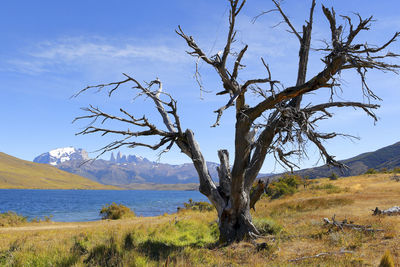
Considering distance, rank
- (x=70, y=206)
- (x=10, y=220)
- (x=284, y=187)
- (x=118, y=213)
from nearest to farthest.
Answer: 1. (x=10, y=220)
2. (x=284, y=187)
3. (x=118, y=213)
4. (x=70, y=206)

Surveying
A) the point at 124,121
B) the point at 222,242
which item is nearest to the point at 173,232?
the point at 222,242

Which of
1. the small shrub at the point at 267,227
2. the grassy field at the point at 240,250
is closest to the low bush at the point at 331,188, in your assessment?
the grassy field at the point at 240,250

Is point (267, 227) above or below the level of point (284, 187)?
below

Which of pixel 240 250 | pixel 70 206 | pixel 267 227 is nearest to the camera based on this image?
pixel 240 250

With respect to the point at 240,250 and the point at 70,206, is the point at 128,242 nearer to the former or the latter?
the point at 240,250

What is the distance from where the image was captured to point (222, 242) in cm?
926

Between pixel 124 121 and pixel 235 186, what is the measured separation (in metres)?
4.05

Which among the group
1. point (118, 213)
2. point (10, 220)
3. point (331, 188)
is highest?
point (331, 188)

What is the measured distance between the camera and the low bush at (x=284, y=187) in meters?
27.8

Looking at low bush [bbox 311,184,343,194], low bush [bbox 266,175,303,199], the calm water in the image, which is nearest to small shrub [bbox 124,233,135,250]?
low bush [bbox 311,184,343,194]

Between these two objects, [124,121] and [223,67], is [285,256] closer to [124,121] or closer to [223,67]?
[223,67]

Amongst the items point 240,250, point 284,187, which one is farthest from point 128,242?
point 284,187

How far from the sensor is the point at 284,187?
2856cm

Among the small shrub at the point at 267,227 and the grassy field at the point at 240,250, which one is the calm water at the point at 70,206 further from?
the grassy field at the point at 240,250
